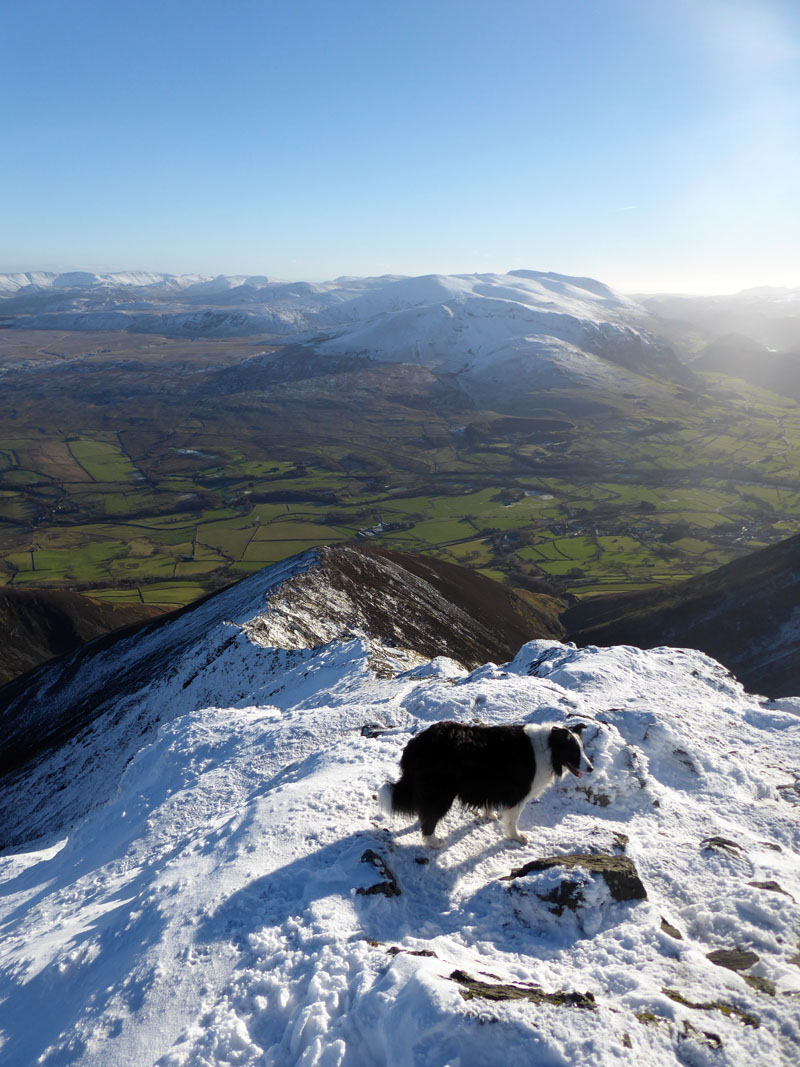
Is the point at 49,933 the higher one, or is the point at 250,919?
the point at 250,919

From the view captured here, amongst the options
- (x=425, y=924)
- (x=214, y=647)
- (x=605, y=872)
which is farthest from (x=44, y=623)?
(x=605, y=872)

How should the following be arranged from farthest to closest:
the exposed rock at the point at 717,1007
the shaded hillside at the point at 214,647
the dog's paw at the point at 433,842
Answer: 1. the shaded hillside at the point at 214,647
2. the dog's paw at the point at 433,842
3. the exposed rock at the point at 717,1007

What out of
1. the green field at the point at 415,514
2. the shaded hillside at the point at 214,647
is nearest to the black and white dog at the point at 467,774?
the shaded hillside at the point at 214,647

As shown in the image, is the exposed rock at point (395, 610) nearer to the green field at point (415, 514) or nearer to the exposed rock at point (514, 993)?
the green field at point (415, 514)

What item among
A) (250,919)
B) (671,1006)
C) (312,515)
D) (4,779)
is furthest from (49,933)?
(312,515)

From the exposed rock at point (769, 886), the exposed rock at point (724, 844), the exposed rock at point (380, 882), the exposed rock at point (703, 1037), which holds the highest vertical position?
the exposed rock at point (703, 1037)

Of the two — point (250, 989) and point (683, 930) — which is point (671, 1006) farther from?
point (250, 989)

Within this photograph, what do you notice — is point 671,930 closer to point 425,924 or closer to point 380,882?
point 425,924

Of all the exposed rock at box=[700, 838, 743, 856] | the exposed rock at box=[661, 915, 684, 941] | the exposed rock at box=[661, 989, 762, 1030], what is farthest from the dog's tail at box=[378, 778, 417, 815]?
the exposed rock at box=[700, 838, 743, 856]
